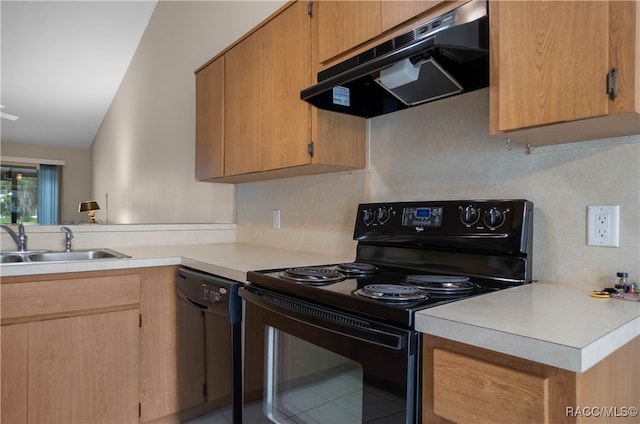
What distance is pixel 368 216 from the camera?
1.66 metres

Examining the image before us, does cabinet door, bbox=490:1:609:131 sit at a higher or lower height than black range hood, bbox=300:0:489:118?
lower

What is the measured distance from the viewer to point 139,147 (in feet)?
14.1

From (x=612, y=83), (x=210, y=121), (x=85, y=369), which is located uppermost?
(x=210, y=121)

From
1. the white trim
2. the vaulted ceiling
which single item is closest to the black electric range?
the white trim

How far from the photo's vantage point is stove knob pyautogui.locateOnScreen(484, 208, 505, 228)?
48.7 inches

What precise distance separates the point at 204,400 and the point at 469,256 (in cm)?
131

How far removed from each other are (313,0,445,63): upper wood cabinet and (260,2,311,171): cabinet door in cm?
11

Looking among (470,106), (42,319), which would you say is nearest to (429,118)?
(470,106)

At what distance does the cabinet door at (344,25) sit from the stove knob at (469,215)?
68 cm

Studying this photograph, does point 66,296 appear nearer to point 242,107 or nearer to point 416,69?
point 242,107

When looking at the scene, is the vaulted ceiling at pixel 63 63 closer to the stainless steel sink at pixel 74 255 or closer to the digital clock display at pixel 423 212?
the stainless steel sink at pixel 74 255

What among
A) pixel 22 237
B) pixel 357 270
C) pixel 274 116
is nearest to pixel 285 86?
pixel 274 116

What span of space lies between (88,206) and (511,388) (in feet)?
9.95

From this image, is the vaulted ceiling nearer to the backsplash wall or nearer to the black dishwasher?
the black dishwasher
